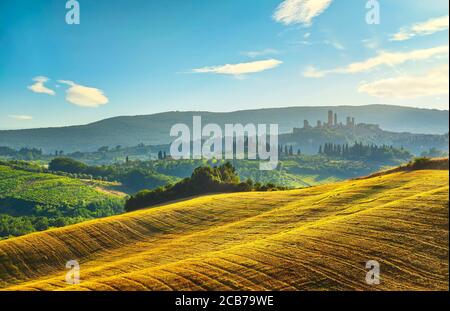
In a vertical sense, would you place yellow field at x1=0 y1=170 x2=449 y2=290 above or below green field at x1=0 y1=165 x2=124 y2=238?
above

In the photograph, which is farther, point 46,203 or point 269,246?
point 46,203

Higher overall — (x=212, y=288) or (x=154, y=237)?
(x=212, y=288)

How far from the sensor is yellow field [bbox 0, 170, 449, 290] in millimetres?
22703

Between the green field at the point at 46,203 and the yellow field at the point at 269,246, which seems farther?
the green field at the point at 46,203

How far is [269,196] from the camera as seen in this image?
213ft

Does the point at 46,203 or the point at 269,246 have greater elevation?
the point at 269,246

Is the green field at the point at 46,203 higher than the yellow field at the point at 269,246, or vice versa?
the yellow field at the point at 269,246

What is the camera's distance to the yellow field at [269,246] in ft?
74.5

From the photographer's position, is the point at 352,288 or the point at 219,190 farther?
the point at 219,190

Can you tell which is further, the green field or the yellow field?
the green field

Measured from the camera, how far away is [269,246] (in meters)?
29.5
